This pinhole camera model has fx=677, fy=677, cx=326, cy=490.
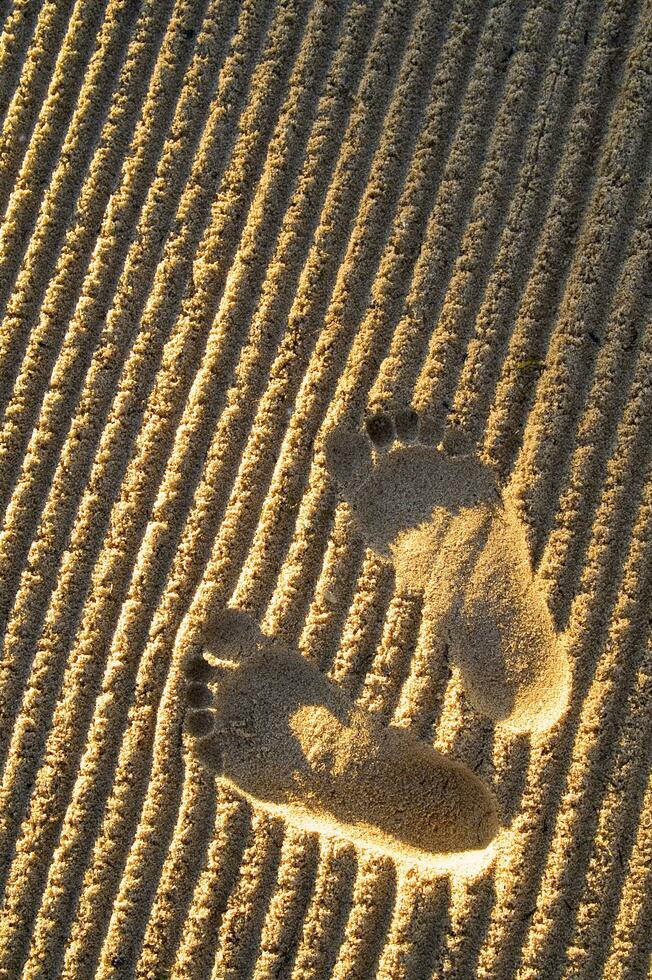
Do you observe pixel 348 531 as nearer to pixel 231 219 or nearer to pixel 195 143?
pixel 231 219

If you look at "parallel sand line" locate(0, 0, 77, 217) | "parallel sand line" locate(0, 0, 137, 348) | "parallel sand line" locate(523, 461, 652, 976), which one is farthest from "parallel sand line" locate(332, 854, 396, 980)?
"parallel sand line" locate(0, 0, 77, 217)

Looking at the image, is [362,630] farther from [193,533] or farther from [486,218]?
[486,218]

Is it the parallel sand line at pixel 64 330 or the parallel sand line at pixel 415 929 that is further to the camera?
the parallel sand line at pixel 64 330

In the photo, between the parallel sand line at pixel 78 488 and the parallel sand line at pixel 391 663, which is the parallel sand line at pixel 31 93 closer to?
the parallel sand line at pixel 78 488

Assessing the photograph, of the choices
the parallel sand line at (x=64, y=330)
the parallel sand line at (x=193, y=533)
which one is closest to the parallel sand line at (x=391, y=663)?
the parallel sand line at (x=193, y=533)

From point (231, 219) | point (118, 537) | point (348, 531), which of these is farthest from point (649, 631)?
point (231, 219)

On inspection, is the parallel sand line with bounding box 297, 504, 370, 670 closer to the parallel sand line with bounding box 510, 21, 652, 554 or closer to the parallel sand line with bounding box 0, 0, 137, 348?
the parallel sand line with bounding box 510, 21, 652, 554
